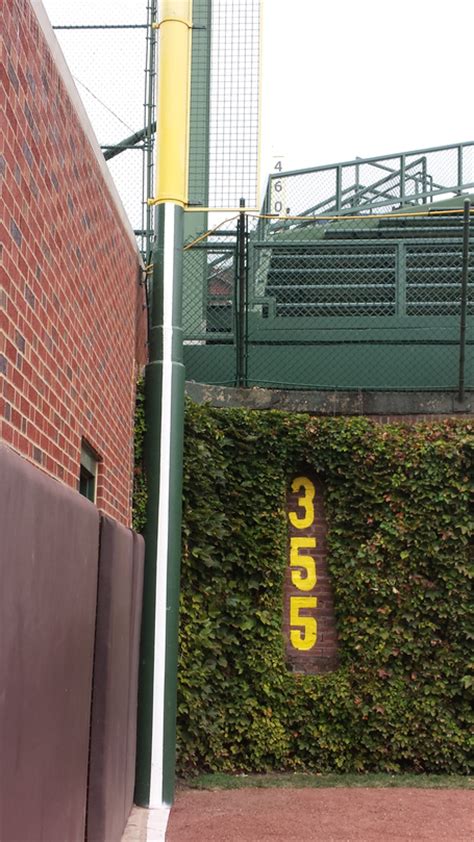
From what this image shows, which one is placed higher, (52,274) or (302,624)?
(52,274)

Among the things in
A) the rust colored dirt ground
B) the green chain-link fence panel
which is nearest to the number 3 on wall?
the green chain-link fence panel

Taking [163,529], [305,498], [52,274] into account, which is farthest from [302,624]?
[52,274]

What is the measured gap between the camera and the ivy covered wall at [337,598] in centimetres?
827

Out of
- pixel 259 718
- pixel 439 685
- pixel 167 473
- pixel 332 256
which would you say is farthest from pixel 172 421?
pixel 332 256

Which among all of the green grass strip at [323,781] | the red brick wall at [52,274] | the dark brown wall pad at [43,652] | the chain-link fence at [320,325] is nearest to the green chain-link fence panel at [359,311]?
the chain-link fence at [320,325]

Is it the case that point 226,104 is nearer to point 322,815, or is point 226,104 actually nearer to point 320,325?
point 320,325

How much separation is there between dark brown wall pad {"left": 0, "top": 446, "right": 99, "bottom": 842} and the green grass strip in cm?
359

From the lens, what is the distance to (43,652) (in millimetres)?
3213

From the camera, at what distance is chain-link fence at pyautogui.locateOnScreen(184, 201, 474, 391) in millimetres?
10109

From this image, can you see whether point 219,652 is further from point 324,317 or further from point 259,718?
point 324,317

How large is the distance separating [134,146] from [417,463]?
4.13 meters

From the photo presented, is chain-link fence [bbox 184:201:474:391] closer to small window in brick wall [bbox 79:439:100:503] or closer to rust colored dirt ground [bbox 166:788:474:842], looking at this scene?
small window in brick wall [bbox 79:439:100:503]

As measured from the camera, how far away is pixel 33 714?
10.0 ft

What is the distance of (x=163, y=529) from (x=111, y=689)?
99.1 inches
